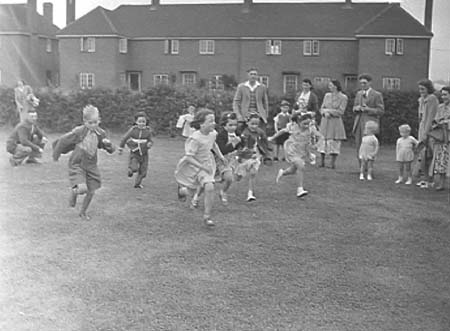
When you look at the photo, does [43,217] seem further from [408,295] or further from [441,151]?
[441,151]

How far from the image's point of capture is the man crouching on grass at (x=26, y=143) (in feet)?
50.0

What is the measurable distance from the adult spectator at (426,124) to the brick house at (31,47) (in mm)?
35683

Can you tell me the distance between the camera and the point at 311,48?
49188mm

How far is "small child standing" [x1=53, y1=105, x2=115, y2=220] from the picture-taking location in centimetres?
905

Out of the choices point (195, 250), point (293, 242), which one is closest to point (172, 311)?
point (195, 250)

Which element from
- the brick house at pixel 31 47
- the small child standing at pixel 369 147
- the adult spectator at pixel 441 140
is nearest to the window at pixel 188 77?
the brick house at pixel 31 47

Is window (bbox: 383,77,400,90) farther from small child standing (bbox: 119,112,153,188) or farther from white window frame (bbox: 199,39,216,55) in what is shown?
small child standing (bbox: 119,112,153,188)

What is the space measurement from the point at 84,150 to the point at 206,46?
4254 cm

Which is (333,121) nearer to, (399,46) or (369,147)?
(369,147)

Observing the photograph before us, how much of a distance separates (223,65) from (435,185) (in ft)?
124

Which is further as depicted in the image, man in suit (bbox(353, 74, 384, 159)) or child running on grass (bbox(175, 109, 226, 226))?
man in suit (bbox(353, 74, 384, 159))

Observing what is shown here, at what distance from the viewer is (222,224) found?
30.0 ft

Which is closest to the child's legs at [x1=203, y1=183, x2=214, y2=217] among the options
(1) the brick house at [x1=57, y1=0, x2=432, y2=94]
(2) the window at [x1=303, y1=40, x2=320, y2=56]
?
(1) the brick house at [x1=57, y1=0, x2=432, y2=94]

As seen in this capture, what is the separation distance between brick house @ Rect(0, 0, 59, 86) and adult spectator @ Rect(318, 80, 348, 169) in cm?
3262
